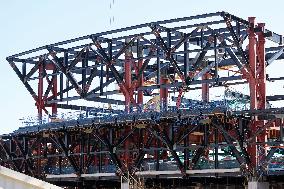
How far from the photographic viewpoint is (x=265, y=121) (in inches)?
2849

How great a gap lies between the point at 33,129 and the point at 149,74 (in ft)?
65.6

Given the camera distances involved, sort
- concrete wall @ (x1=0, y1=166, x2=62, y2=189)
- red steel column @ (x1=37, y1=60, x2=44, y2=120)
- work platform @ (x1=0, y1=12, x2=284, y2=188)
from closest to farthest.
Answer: concrete wall @ (x1=0, y1=166, x2=62, y2=189)
work platform @ (x1=0, y1=12, x2=284, y2=188)
red steel column @ (x1=37, y1=60, x2=44, y2=120)

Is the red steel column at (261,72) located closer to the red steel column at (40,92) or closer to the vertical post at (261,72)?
the vertical post at (261,72)

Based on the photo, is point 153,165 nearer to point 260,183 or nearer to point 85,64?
point 260,183

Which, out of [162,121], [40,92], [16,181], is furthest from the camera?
[40,92]

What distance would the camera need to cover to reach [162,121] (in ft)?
250

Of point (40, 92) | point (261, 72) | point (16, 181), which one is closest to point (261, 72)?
point (261, 72)

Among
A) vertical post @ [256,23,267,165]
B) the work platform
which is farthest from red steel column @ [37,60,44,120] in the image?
vertical post @ [256,23,267,165]

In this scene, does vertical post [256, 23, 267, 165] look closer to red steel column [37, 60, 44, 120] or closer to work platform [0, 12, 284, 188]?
work platform [0, 12, 284, 188]

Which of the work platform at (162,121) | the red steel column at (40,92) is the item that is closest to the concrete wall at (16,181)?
the work platform at (162,121)

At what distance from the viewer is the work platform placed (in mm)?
71562

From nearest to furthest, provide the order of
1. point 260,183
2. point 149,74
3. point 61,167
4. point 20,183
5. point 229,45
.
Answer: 1. point 20,183
2. point 260,183
3. point 229,45
4. point 61,167
5. point 149,74

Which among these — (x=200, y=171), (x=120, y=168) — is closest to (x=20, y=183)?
(x=200, y=171)

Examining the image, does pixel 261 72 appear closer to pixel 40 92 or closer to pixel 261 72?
pixel 261 72
